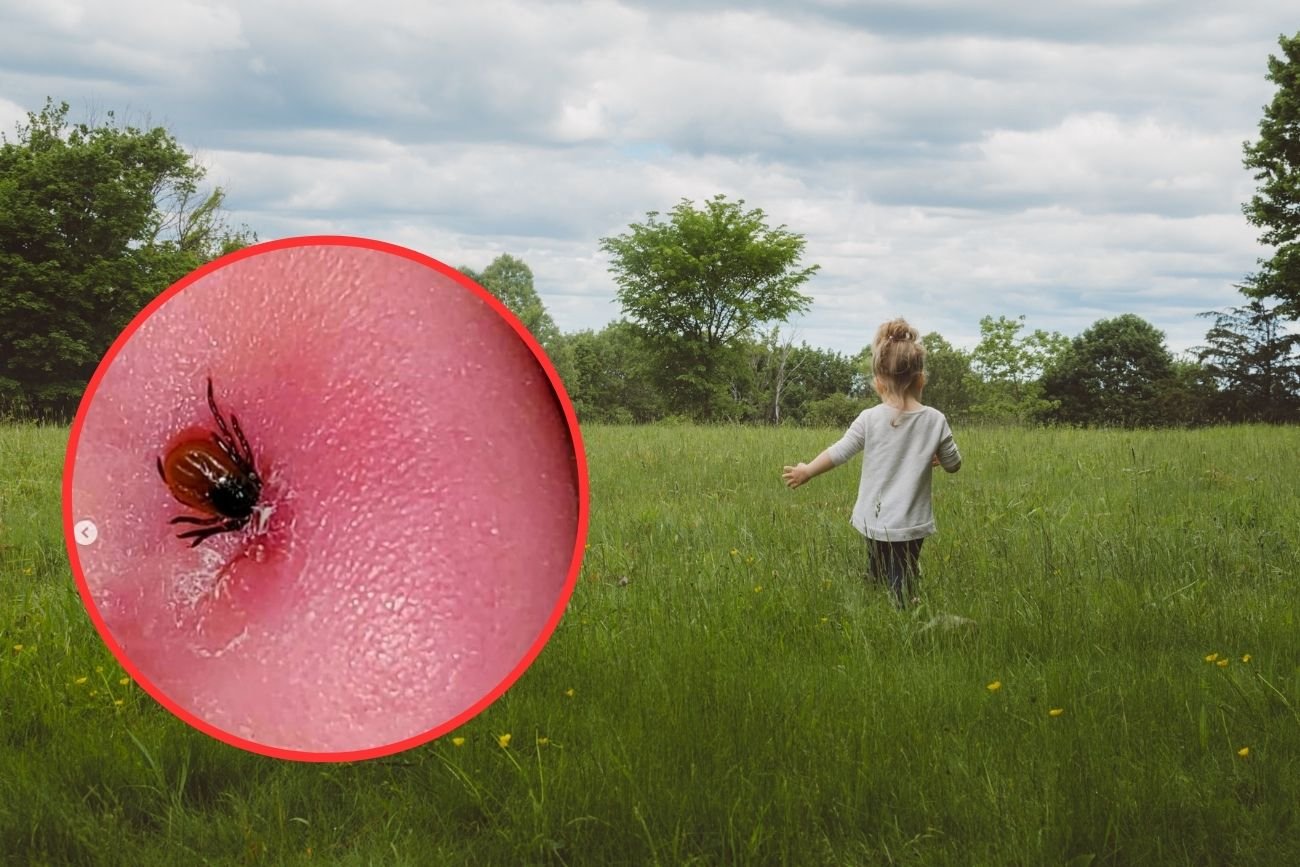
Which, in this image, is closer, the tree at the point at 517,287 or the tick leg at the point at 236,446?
the tick leg at the point at 236,446

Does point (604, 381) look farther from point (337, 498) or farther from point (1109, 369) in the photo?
point (337, 498)

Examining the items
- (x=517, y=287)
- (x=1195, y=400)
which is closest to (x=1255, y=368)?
(x=1195, y=400)

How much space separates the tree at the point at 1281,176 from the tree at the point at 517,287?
56.2 meters

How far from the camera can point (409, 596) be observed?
6.77ft

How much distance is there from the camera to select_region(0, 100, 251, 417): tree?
37531 millimetres

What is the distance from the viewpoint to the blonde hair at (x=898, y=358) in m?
5.59

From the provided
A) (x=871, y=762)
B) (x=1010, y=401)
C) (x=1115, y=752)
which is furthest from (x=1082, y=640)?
(x=1010, y=401)

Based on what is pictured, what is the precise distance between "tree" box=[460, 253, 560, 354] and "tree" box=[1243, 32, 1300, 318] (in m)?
56.2

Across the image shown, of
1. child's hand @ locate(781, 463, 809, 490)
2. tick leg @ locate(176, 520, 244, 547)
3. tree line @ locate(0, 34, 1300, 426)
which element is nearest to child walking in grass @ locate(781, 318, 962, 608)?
child's hand @ locate(781, 463, 809, 490)

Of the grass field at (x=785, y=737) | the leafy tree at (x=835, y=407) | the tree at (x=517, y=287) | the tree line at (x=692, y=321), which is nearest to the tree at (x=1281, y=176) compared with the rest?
the tree line at (x=692, y=321)

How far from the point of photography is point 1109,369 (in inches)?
2581

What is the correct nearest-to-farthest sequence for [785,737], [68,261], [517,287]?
[785,737]
[68,261]
[517,287]

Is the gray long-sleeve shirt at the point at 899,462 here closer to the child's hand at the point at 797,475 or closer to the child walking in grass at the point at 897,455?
the child walking in grass at the point at 897,455

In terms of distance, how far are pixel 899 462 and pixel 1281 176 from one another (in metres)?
30.7
